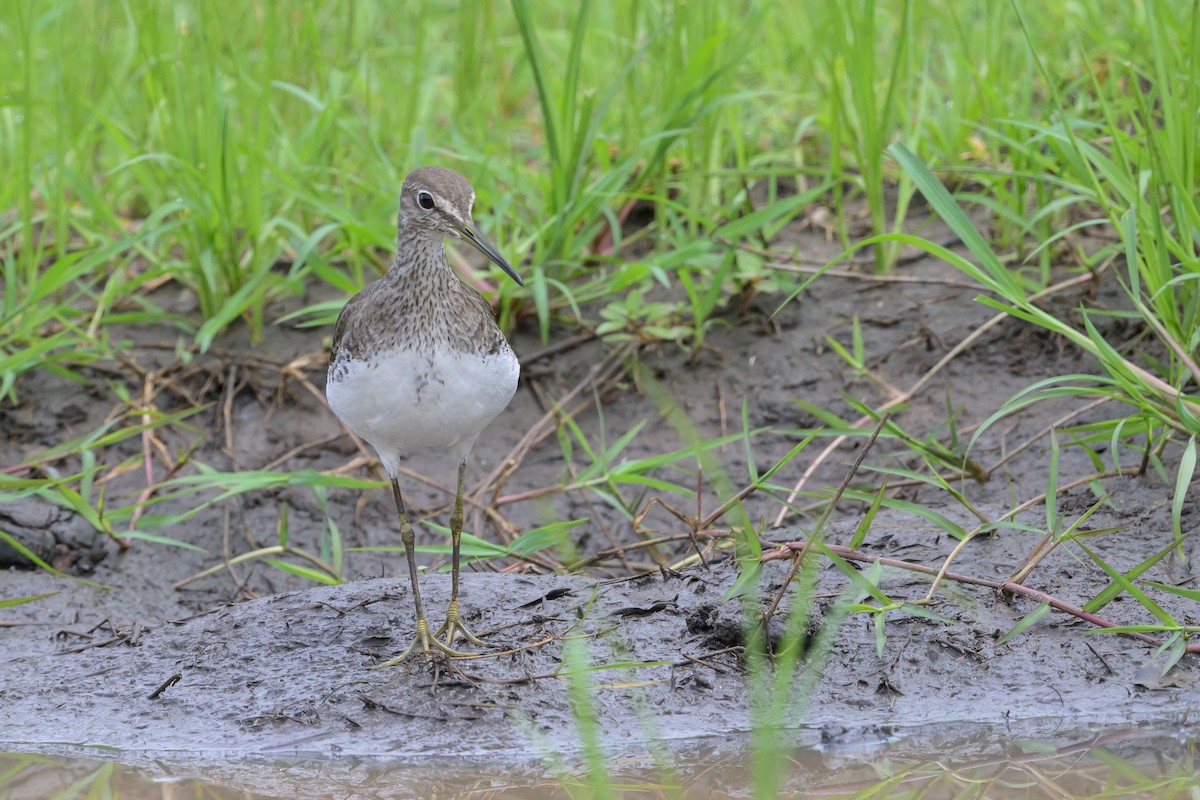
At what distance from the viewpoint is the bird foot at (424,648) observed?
4.27 m

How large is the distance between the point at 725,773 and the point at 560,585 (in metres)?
1.12

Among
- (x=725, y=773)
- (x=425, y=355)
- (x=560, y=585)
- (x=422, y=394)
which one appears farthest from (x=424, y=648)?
(x=725, y=773)

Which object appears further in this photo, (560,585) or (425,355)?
(560,585)

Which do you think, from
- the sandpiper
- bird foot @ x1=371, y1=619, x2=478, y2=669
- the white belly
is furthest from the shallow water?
the white belly

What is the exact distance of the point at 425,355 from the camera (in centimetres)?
420

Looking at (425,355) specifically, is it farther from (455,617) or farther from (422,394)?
(455,617)

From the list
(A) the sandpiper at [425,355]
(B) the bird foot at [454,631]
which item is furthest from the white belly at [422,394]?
(B) the bird foot at [454,631]

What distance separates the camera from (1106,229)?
247 inches

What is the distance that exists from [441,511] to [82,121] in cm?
311

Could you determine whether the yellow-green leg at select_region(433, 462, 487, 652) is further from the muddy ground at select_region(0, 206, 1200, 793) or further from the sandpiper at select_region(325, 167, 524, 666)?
the muddy ground at select_region(0, 206, 1200, 793)

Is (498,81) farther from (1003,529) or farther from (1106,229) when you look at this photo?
(1003,529)

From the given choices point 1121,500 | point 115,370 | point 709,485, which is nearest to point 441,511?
point 709,485

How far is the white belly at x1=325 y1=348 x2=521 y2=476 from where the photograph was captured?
4.19 m

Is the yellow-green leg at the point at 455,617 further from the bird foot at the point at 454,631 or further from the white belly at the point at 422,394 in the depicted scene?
the white belly at the point at 422,394
